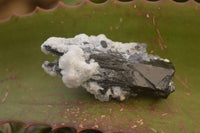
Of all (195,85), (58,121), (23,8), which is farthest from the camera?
(23,8)

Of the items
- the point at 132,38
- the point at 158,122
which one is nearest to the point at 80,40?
the point at 132,38

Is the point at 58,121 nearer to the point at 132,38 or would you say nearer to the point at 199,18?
the point at 132,38

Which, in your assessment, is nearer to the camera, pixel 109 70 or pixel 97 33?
pixel 109 70
